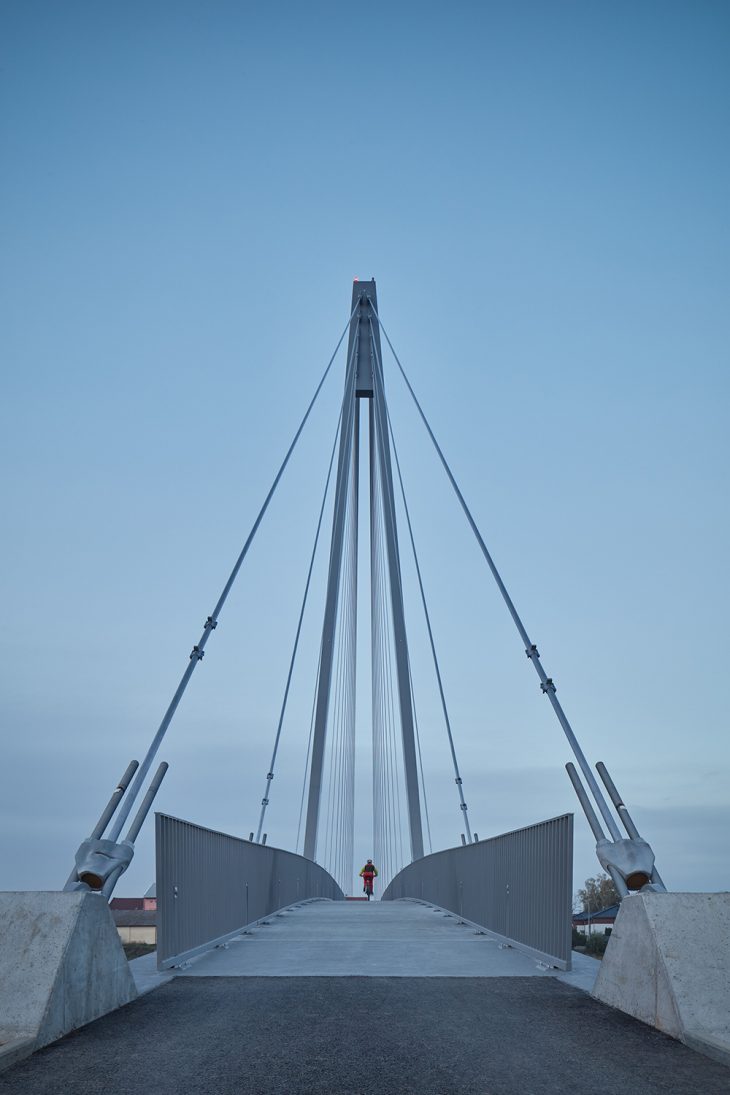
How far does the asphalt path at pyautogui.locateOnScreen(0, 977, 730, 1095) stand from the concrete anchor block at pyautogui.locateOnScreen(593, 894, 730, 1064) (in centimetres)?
11

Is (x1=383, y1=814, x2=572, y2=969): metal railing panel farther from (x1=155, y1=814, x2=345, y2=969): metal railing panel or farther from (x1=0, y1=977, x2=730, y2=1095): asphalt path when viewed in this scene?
(x1=155, y1=814, x2=345, y2=969): metal railing panel

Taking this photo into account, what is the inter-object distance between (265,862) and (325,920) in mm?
1208

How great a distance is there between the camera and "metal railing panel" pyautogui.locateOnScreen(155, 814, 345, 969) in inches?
320

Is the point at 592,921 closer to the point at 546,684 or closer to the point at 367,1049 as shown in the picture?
the point at 546,684

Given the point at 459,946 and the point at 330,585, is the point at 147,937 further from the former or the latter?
the point at 330,585

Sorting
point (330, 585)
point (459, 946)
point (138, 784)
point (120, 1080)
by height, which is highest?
point (330, 585)

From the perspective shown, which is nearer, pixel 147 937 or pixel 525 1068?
pixel 525 1068

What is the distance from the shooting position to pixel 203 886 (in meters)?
9.55

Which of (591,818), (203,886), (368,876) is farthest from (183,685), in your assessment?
(368,876)

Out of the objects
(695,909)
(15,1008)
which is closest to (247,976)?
(15,1008)

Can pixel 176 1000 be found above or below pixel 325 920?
below

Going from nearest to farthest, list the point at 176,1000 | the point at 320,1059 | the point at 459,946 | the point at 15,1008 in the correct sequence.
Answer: the point at 320,1059
the point at 15,1008
the point at 176,1000
the point at 459,946

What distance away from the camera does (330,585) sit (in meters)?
22.3

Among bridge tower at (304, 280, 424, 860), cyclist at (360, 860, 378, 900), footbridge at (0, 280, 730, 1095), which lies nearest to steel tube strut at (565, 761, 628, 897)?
footbridge at (0, 280, 730, 1095)
